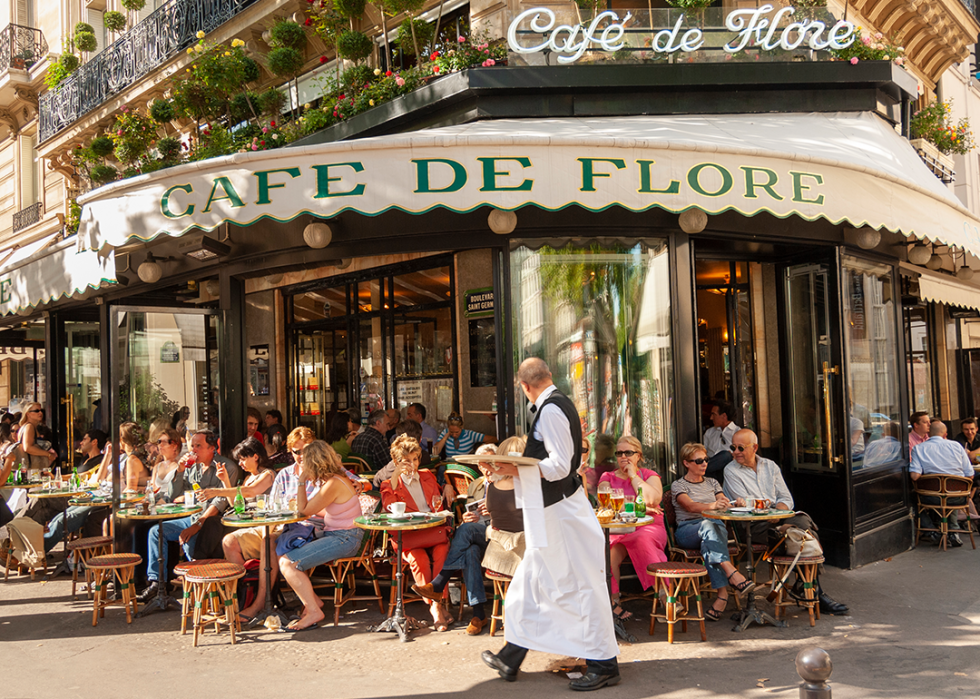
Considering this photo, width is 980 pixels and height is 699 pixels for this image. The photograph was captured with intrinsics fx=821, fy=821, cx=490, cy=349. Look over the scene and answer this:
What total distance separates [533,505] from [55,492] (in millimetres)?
5795

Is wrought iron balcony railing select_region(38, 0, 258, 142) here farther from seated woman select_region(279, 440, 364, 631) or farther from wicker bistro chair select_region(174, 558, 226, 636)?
wicker bistro chair select_region(174, 558, 226, 636)

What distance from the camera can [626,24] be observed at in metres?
7.82

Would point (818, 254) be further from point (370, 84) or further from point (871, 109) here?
point (370, 84)

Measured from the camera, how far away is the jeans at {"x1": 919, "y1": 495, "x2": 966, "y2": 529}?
27.6ft

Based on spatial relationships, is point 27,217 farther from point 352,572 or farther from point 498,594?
point 498,594

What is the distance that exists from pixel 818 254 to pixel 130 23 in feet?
42.6

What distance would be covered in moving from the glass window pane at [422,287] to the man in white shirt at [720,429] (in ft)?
11.8

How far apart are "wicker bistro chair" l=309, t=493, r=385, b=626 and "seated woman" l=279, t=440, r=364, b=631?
0.08 m

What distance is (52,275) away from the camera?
8.26 m

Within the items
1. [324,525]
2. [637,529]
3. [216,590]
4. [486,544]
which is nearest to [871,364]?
[637,529]

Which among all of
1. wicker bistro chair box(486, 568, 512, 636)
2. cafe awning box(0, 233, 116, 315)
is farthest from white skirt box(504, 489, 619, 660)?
cafe awning box(0, 233, 116, 315)

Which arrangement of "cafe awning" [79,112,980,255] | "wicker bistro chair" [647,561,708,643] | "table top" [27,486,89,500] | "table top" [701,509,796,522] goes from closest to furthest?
"wicker bistro chair" [647,561,708,643], "cafe awning" [79,112,980,255], "table top" [701,509,796,522], "table top" [27,486,89,500]

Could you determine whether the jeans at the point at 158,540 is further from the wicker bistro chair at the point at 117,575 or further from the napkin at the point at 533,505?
the napkin at the point at 533,505

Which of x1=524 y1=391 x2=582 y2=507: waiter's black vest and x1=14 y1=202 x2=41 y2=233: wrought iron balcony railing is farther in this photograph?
x1=14 y1=202 x2=41 y2=233: wrought iron balcony railing
